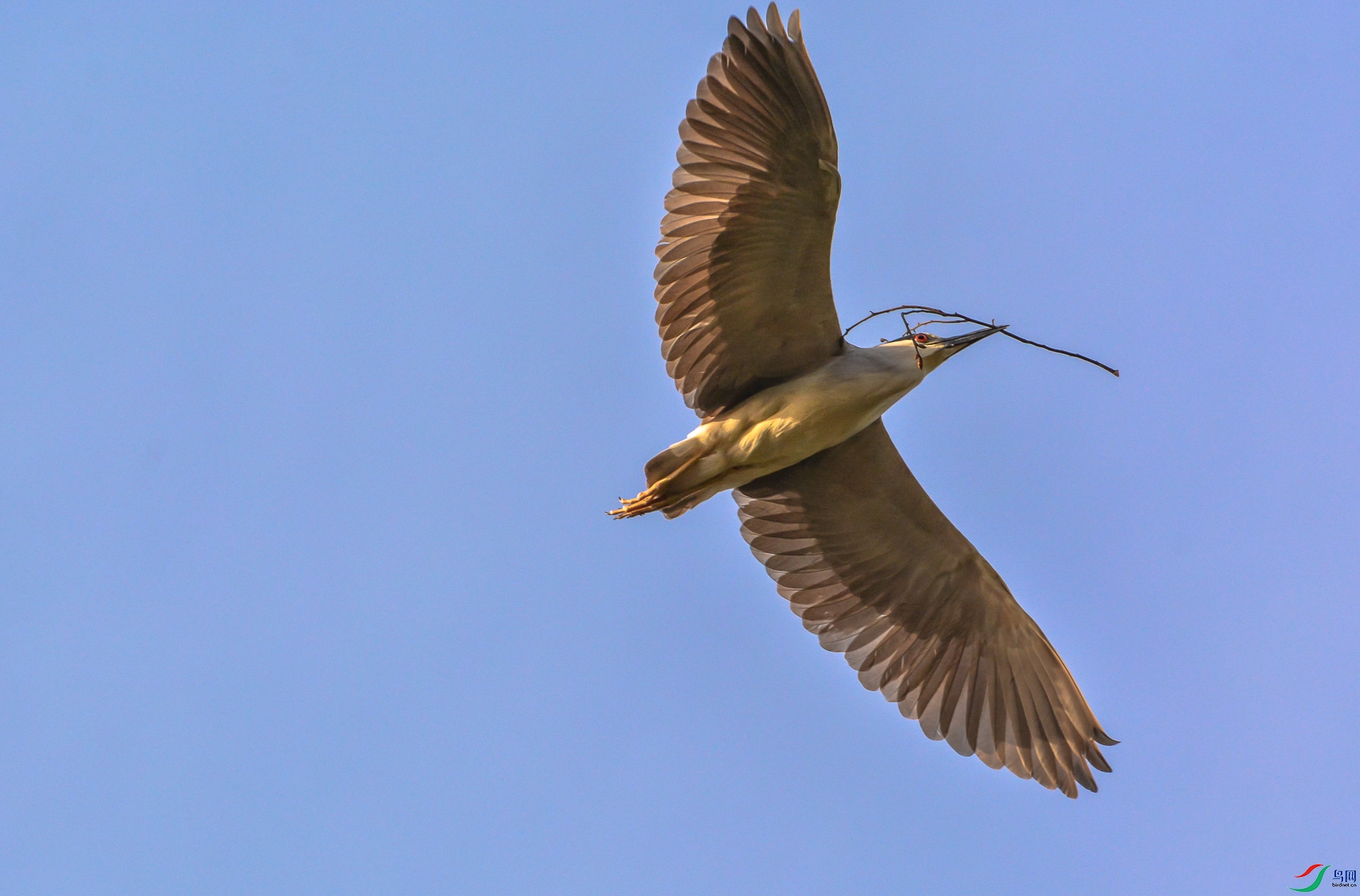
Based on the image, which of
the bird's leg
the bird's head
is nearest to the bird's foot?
the bird's leg

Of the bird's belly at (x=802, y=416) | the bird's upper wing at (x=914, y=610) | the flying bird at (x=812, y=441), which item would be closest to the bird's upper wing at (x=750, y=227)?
the flying bird at (x=812, y=441)

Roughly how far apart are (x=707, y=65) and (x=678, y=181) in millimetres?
664

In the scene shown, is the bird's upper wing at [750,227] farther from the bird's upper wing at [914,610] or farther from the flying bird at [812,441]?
the bird's upper wing at [914,610]

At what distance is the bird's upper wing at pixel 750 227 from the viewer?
709cm

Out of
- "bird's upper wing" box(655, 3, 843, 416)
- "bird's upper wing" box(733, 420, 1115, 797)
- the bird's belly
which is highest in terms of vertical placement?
"bird's upper wing" box(655, 3, 843, 416)

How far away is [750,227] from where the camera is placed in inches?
290

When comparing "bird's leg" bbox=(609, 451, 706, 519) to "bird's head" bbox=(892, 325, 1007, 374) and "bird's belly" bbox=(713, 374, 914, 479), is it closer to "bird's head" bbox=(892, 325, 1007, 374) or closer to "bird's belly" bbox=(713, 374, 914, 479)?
"bird's belly" bbox=(713, 374, 914, 479)

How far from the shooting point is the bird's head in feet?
25.5

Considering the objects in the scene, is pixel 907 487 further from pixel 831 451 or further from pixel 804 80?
pixel 804 80

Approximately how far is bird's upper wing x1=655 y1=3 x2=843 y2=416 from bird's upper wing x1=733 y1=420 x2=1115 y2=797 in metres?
0.84

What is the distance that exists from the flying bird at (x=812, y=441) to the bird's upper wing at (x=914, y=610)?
0.03 ft

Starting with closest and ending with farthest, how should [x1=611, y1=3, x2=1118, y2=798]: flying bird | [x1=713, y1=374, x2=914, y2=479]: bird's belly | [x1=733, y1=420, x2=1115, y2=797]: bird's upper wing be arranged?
[x1=611, y1=3, x2=1118, y2=798]: flying bird, [x1=713, y1=374, x2=914, y2=479]: bird's belly, [x1=733, y1=420, x2=1115, y2=797]: bird's upper wing

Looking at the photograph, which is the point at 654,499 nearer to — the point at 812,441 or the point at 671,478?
the point at 671,478

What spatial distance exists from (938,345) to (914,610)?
75.1 inches
